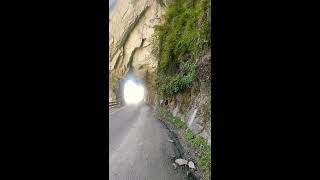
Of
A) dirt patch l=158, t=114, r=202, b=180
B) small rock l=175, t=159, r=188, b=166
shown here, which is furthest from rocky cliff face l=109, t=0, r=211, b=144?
small rock l=175, t=159, r=188, b=166

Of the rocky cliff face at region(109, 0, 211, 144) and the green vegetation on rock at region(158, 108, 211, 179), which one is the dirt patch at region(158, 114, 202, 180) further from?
the rocky cliff face at region(109, 0, 211, 144)

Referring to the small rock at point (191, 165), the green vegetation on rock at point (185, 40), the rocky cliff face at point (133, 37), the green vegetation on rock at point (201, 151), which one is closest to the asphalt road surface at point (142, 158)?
the small rock at point (191, 165)

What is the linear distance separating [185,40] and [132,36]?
16.7 metres

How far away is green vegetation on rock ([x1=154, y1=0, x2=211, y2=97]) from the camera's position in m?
5.23

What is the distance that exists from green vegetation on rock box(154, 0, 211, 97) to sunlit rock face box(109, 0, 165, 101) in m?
9.81

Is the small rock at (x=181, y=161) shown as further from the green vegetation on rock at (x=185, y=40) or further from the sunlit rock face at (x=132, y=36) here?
the sunlit rock face at (x=132, y=36)

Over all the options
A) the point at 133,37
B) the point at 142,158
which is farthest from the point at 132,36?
the point at 142,158
